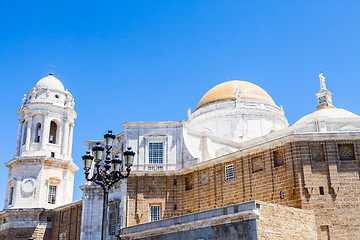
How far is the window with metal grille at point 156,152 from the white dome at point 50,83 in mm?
22218

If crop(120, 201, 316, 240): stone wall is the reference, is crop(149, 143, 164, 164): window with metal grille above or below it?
above

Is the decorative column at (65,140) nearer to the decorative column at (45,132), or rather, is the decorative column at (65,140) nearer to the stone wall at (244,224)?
the decorative column at (45,132)

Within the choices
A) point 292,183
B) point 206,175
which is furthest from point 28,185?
point 292,183

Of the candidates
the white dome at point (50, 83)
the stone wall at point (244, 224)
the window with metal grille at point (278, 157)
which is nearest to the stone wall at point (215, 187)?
the window with metal grille at point (278, 157)

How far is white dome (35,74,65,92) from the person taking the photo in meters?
57.2

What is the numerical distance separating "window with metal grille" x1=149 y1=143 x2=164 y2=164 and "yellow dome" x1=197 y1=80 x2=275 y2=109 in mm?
14073

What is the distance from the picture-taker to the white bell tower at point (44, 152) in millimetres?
52344

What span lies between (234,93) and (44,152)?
22787mm

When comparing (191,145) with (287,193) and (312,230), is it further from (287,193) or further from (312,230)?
(312,230)

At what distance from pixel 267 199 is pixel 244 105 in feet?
66.1

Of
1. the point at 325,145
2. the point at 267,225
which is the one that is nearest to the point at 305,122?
the point at 325,145

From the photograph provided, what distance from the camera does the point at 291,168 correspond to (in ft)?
102

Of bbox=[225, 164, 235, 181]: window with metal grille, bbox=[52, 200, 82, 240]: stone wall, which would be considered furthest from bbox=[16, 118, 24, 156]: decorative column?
bbox=[225, 164, 235, 181]: window with metal grille

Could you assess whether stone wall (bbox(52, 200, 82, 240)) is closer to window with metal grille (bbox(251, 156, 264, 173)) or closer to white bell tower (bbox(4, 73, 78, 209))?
white bell tower (bbox(4, 73, 78, 209))
